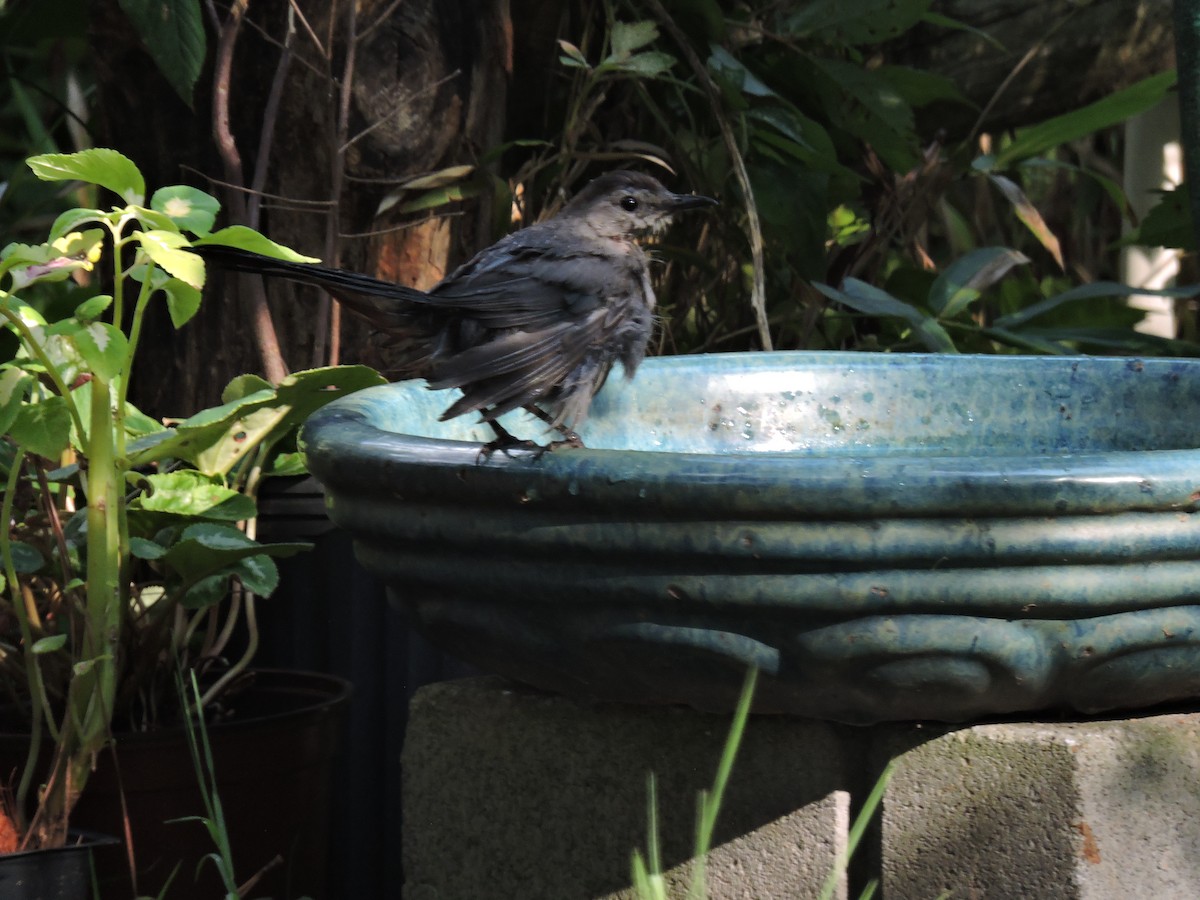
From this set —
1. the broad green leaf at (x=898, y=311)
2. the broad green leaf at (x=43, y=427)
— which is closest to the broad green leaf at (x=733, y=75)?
the broad green leaf at (x=898, y=311)

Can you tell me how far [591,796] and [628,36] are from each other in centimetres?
183

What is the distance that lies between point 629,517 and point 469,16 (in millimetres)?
1848

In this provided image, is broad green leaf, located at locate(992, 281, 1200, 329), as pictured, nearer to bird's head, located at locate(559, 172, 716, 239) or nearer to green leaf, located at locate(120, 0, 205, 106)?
bird's head, located at locate(559, 172, 716, 239)

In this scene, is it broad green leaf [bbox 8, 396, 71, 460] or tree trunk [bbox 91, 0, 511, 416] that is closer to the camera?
broad green leaf [bbox 8, 396, 71, 460]

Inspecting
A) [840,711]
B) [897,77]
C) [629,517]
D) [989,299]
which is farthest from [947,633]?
[989,299]

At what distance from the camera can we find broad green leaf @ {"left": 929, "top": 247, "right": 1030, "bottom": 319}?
10.4ft

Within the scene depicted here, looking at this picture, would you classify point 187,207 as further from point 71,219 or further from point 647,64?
point 647,64

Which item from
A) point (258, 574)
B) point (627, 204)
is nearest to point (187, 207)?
point (258, 574)

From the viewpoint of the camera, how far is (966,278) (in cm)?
320

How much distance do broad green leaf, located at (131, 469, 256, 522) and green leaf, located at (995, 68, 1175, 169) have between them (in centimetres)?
212

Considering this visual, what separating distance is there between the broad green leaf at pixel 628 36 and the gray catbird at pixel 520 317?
1.02 meters

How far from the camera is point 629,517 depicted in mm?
1078

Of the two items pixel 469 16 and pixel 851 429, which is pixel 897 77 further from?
pixel 851 429

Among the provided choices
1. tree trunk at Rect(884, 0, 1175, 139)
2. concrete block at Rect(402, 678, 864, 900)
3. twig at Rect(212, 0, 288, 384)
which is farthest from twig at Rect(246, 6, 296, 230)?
tree trunk at Rect(884, 0, 1175, 139)
